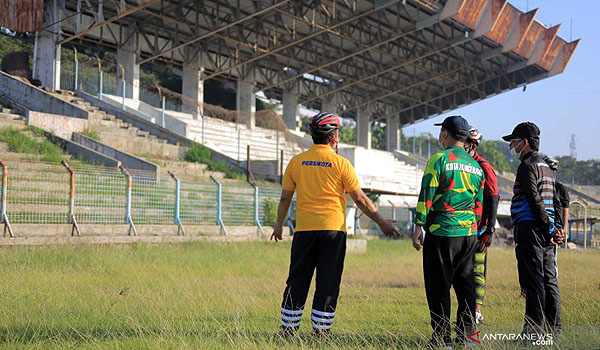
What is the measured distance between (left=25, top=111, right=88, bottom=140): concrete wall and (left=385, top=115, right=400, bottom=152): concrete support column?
39.7 meters

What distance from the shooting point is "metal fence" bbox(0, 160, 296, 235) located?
1251cm

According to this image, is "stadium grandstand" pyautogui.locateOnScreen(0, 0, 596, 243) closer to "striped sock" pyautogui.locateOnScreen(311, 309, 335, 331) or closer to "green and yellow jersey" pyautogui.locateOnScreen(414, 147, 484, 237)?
"striped sock" pyautogui.locateOnScreen(311, 309, 335, 331)

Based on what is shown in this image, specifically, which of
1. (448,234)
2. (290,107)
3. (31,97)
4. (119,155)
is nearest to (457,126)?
(448,234)

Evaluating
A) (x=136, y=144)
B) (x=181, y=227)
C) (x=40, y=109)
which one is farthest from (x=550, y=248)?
(x=40, y=109)

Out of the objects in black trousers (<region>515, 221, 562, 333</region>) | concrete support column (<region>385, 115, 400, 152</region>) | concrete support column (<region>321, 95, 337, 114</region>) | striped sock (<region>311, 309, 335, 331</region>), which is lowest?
striped sock (<region>311, 309, 335, 331</region>)

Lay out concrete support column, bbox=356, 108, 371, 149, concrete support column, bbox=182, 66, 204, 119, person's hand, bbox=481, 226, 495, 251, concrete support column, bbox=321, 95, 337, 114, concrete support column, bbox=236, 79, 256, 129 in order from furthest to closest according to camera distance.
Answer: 1. concrete support column, bbox=356, 108, 371, 149
2. concrete support column, bbox=321, 95, 337, 114
3. concrete support column, bbox=236, 79, 256, 129
4. concrete support column, bbox=182, 66, 204, 119
5. person's hand, bbox=481, 226, 495, 251

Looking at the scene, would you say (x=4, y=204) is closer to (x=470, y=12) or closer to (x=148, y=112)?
(x=148, y=112)

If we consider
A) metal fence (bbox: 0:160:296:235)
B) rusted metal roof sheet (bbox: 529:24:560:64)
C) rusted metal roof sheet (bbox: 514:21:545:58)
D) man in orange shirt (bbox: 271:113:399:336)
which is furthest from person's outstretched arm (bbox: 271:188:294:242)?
rusted metal roof sheet (bbox: 529:24:560:64)

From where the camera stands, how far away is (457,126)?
4.95 meters

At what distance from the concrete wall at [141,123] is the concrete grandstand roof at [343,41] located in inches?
157

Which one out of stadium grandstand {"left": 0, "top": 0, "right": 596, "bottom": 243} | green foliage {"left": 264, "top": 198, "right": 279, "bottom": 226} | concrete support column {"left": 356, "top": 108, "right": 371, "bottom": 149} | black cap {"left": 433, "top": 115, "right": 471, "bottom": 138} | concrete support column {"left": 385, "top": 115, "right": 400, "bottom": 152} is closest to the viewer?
black cap {"left": 433, "top": 115, "right": 471, "bottom": 138}

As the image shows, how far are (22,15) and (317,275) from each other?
96.3ft

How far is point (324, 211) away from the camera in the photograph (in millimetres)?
4945

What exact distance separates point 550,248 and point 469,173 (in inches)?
53.0
